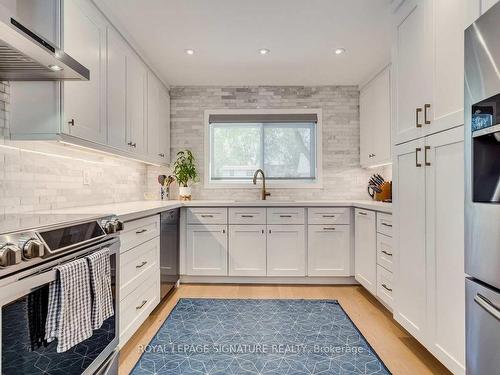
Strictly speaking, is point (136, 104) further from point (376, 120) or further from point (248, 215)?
point (376, 120)

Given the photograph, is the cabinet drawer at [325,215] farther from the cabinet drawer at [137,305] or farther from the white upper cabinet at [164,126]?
the white upper cabinet at [164,126]

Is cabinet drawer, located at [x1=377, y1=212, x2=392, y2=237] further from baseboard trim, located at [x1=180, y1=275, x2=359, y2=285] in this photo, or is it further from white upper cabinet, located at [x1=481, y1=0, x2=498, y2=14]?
white upper cabinet, located at [x1=481, y1=0, x2=498, y2=14]

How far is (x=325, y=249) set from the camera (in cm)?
341

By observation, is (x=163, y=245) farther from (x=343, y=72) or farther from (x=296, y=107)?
(x=343, y=72)

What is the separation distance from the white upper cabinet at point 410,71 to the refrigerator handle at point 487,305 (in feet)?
3.27

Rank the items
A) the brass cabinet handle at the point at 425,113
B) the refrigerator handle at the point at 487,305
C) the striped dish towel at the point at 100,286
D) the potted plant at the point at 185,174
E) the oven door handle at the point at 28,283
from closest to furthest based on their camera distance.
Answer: the oven door handle at the point at 28,283 → the refrigerator handle at the point at 487,305 → the striped dish towel at the point at 100,286 → the brass cabinet handle at the point at 425,113 → the potted plant at the point at 185,174

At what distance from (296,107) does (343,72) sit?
0.71m

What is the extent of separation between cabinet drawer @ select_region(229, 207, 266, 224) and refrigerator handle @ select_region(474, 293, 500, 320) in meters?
2.36

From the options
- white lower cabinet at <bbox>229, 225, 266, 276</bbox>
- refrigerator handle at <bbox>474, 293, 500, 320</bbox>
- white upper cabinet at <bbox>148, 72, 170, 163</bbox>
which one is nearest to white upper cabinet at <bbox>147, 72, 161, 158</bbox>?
white upper cabinet at <bbox>148, 72, 170, 163</bbox>

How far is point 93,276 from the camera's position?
4.24 ft

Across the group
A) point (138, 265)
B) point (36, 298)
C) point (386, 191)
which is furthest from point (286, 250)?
point (36, 298)

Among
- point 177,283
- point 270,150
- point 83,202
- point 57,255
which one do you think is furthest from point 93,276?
point 270,150

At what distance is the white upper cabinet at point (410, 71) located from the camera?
5.90 ft

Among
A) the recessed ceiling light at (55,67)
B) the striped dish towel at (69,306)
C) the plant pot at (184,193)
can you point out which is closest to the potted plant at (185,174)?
the plant pot at (184,193)
